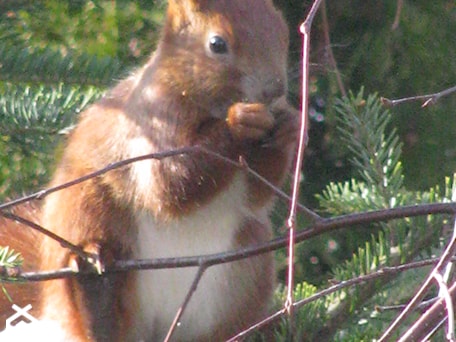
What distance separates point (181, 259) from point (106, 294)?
0.51m

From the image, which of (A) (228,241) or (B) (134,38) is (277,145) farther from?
(B) (134,38)

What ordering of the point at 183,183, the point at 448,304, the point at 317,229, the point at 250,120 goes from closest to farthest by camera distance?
the point at 448,304
the point at 317,229
the point at 250,120
the point at 183,183

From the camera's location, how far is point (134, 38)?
2729 millimetres

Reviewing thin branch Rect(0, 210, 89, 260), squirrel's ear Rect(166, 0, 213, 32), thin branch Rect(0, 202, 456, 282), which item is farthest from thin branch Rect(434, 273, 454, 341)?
squirrel's ear Rect(166, 0, 213, 32)

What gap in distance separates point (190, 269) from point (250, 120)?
1.33 ft

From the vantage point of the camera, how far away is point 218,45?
183 cm

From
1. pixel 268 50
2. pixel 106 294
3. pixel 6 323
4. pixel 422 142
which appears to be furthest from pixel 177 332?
pixel 422 142

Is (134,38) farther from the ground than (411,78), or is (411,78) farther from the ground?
(134,38)

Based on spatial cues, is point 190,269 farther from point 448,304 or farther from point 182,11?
point 448,304

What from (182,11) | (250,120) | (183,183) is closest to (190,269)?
(183,183)

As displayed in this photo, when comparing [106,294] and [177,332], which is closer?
[106,294]

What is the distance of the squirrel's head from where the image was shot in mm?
1779

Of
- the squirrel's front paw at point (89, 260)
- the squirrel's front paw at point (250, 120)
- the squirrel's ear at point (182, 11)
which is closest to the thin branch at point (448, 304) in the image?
the squirrel's front paw at point (250, 120)

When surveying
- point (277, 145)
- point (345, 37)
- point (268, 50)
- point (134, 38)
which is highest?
point (134, 38)
